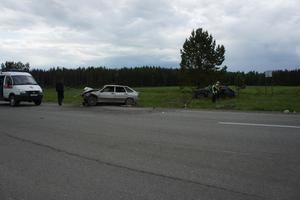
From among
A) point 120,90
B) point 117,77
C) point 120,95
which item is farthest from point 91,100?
point 117,77

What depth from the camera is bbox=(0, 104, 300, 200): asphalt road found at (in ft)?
19.8

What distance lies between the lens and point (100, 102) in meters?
29.4

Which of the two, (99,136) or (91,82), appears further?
(91,82)

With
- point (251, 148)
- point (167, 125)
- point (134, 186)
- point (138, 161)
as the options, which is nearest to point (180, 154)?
point (138, 161)

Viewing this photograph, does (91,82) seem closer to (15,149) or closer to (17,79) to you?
(17,79)

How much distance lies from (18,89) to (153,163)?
72.5ft

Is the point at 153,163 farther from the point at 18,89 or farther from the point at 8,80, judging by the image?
the point at 8,80

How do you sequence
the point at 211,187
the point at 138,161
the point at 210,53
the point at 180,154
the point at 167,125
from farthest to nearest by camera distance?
the point at 210,53 < the point at 167,125 < the point at 180,154 < the point at 138,161 < the point at 211,187

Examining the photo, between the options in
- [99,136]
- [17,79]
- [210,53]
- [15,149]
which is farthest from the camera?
[210,53]

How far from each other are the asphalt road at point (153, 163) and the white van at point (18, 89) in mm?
15766

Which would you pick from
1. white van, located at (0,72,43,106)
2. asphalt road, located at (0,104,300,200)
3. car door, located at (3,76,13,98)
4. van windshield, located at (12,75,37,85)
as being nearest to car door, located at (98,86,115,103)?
white van, located at (0,72,43,106)

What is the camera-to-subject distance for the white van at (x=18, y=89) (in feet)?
92.6

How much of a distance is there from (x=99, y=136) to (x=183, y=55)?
34.9 metres

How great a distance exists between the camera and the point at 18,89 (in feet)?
92.7
